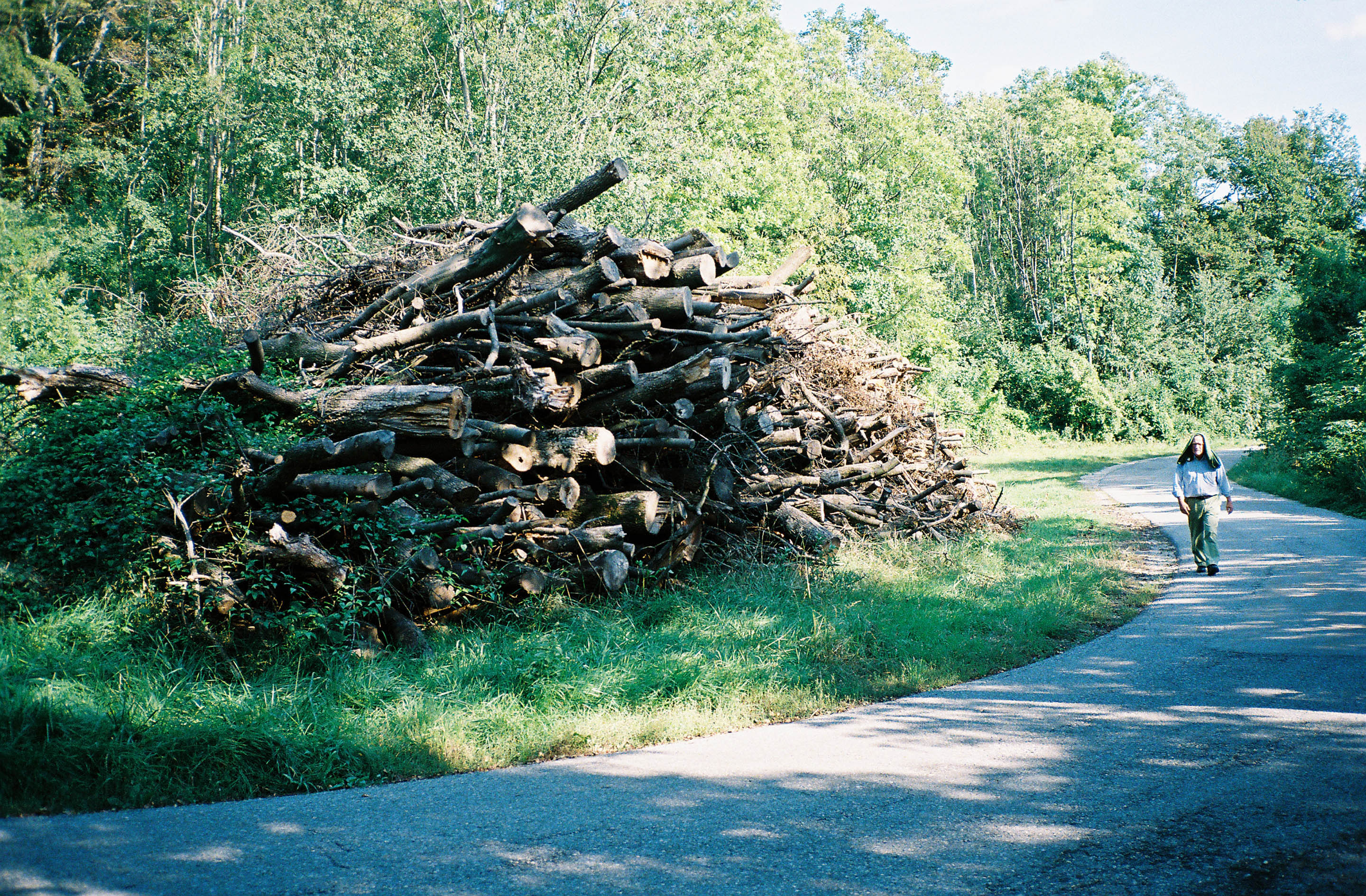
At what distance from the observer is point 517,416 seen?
8086 millimetres

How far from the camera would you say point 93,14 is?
91.6ft

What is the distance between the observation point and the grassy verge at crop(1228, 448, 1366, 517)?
1578cm

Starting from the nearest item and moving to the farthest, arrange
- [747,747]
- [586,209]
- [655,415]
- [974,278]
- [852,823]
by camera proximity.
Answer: [852,823] → [747,747] → [655,415] → [586,209] → [974,278]

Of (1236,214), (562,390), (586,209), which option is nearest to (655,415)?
(562,390)

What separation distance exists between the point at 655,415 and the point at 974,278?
42527 mm

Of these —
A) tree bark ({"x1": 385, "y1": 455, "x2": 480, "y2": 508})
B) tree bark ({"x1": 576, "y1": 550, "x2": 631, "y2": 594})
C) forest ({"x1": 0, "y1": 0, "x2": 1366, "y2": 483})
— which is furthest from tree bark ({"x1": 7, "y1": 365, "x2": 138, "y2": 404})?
tree bark ({"x1": 576, "y1": 550, "x2": 631, "y2": 594})

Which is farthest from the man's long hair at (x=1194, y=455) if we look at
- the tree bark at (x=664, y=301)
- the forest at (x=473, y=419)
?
the tree bark at (x=664, y=301)

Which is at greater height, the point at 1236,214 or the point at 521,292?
the point at 1236,214

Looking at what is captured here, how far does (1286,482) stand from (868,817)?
19233 millimetres

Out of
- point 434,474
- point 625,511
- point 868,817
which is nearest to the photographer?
point 868,817

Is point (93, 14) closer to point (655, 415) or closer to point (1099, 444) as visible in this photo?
point (655, 415)

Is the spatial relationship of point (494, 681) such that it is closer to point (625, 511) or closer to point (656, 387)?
point (625, 511)

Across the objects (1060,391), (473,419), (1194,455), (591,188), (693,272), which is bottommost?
(1194,455)

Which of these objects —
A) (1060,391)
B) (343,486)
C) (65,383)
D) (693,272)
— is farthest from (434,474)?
(1060,391)
